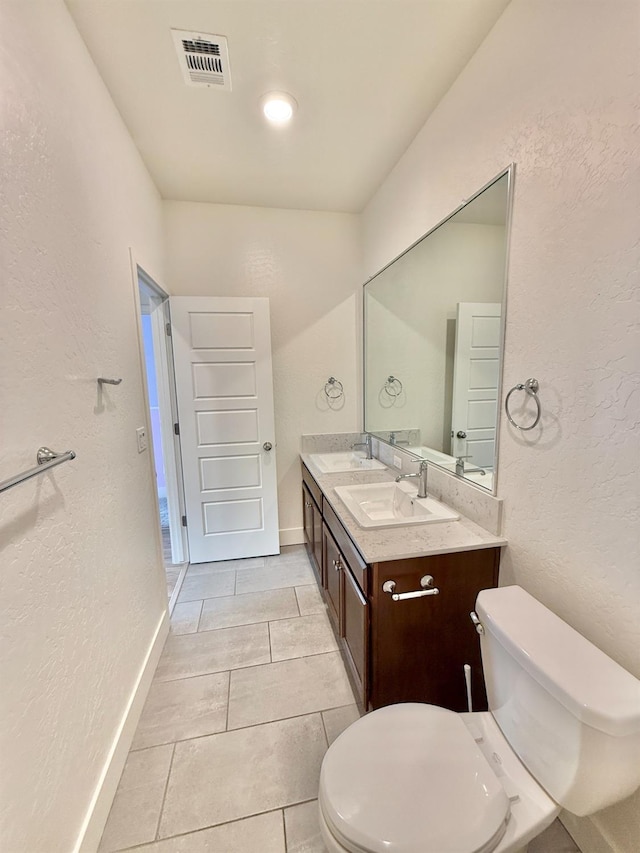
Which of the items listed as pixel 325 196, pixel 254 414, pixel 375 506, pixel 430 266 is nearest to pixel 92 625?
pixel 375 506

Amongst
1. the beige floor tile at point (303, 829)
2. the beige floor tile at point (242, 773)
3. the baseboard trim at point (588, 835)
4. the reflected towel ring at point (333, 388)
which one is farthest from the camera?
the reflected towel ring at point (333, 388)

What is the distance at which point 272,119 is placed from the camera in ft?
5.67

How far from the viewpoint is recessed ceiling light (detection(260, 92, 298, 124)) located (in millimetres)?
1593

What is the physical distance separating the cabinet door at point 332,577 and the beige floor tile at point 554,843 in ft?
3.04

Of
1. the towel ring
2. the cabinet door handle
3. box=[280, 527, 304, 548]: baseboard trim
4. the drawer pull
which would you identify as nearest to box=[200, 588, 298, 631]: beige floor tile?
box=[280, 527, 304, 548]: baseboard trim

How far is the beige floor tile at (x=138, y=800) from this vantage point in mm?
1134

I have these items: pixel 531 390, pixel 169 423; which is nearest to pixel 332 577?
pixel 531 390

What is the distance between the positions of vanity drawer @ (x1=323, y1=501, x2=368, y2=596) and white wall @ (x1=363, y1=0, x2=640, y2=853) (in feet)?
1.83

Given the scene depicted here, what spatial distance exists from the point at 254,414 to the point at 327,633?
61.0 inches

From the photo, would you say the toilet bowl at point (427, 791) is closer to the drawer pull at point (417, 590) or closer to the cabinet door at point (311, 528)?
the drawer pull at point (417, 590)

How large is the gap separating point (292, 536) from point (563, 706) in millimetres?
2432

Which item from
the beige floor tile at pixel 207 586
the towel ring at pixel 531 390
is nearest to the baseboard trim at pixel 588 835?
the towel ring at pixel 531 390

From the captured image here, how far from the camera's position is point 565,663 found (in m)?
0.86

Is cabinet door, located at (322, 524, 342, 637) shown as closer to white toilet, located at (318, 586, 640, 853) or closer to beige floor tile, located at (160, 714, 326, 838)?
beige floor tile, located at (160, 714, 326, 838)
